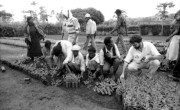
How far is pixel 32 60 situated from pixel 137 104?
531cm

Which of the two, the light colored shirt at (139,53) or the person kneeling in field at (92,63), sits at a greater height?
the light colored shirt at (139,53)

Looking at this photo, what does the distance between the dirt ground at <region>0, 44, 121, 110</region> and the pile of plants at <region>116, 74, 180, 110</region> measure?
44 cm

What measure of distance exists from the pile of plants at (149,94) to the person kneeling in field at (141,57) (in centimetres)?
56

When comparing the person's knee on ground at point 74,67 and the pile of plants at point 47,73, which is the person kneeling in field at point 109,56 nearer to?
the person's knee on ground at point 74,67

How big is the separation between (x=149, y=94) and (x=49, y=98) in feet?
6.97

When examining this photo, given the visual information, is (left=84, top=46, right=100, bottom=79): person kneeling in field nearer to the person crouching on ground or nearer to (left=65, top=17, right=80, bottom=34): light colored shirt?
(left=65, top=17, right=80, bottom=34): light colored shirt

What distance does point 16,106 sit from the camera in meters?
3.69

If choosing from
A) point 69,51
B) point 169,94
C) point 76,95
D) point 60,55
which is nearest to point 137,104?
point 169,94

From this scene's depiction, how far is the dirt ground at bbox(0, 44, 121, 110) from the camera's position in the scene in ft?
11.9

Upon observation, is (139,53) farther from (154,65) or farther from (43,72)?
(43,72)

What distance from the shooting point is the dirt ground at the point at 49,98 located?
11.9 feet

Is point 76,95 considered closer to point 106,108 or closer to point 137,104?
point 106,108

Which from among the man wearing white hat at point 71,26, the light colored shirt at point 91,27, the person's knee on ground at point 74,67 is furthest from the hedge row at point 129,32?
the person's knee on ground at point 74,67

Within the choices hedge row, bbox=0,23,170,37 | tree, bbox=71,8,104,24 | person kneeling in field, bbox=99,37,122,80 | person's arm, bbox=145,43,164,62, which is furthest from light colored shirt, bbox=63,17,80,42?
tree, bbox=71,8,104,24
